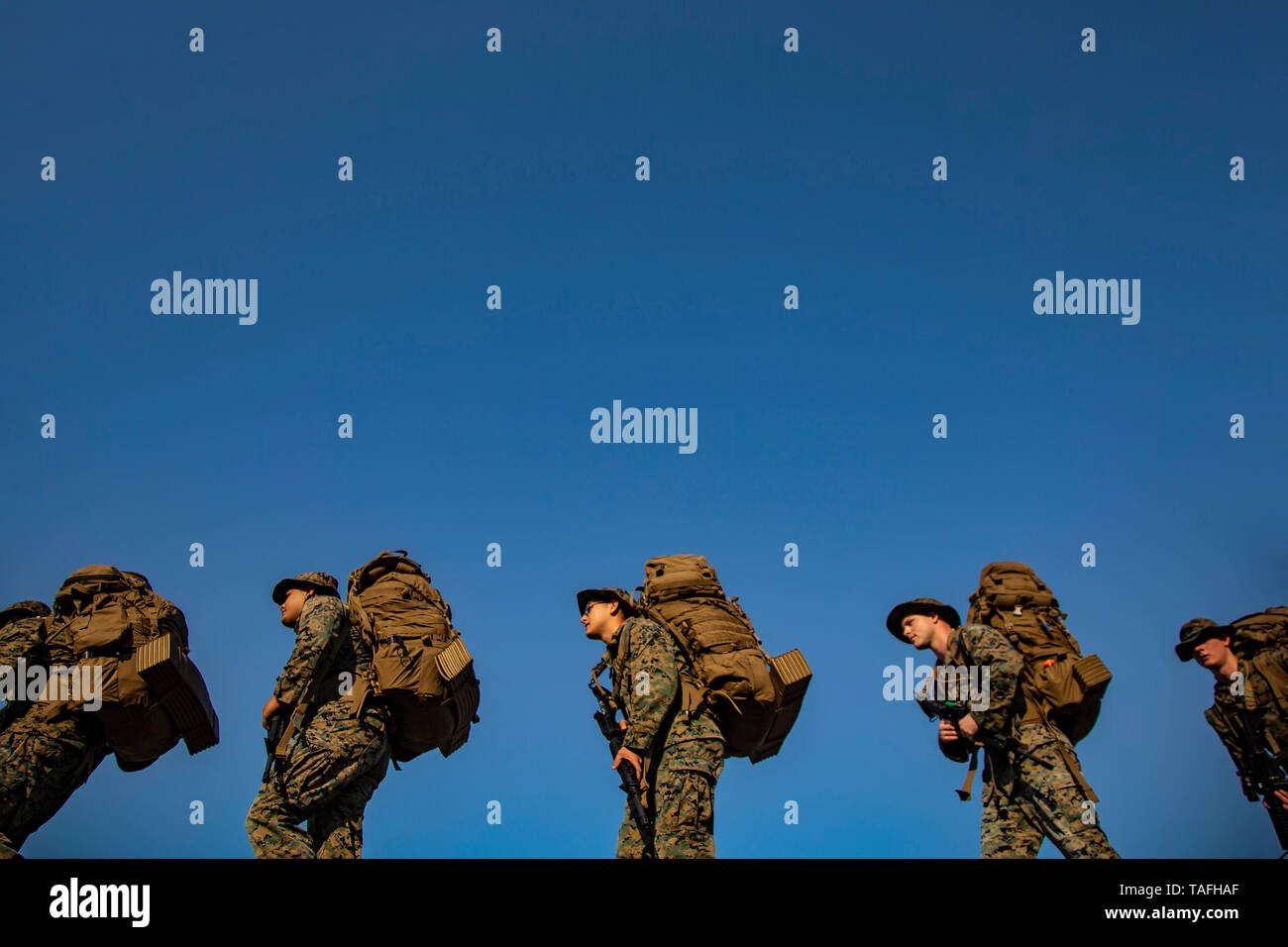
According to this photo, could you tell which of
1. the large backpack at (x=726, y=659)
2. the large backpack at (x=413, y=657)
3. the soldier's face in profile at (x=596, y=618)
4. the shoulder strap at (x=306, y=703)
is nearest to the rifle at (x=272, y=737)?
the shoulder strap at (x=306, y=703)

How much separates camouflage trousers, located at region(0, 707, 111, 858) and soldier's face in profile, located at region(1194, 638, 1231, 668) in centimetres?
1294

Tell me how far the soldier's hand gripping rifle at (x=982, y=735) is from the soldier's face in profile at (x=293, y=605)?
6.70 m

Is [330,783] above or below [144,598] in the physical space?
below

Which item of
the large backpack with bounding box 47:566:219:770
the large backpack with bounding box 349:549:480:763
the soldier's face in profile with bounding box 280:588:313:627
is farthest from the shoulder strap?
the large backpack with bounding box 47:566:219:770

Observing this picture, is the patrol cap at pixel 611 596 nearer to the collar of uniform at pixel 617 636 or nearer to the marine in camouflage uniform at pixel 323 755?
the collar of uniform at pixel 617 636

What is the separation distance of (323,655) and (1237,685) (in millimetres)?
10865

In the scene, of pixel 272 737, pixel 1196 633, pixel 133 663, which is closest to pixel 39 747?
pixel 133 663

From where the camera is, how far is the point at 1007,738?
973cm

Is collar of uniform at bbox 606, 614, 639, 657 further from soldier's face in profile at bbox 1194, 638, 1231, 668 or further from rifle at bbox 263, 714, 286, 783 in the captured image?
soldier's face in profile at bbox 1194, 638, 1231, 668
